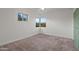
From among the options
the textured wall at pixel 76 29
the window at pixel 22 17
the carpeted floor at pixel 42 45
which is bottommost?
the carpeted floor at pixel 42 45

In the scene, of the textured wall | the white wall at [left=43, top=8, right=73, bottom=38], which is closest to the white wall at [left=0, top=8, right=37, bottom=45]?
the white wall at [left=43, top=8, right=73, bottom=38]

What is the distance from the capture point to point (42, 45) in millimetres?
2066

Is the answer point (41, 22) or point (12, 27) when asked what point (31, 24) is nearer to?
point (41, 22)

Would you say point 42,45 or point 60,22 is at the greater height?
point 60,22

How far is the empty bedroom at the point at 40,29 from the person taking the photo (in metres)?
2.05

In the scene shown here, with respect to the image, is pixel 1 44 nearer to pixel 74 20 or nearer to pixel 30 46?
pixel 30 46

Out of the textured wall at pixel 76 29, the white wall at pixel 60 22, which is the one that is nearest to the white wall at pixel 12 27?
the white wall at pixel 60 22

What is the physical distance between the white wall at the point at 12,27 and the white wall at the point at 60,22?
26cm

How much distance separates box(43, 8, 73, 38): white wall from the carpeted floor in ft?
0.30

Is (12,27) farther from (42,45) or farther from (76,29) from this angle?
(76,29)

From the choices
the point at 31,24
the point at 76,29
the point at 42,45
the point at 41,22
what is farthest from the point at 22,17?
the point at 76,29

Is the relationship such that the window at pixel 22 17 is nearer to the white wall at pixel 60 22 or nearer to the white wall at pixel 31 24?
the white wall at pixel 31 24

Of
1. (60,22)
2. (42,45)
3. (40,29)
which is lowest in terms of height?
(42,45)

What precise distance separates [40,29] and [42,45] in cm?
27
